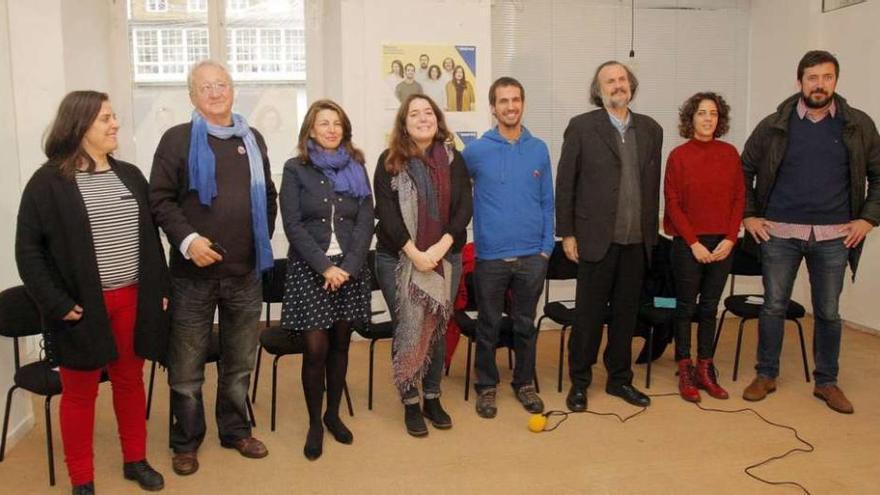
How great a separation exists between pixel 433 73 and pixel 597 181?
6.13ft

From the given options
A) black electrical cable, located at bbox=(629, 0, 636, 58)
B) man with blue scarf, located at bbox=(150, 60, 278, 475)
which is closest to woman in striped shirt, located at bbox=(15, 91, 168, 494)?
man with blue scarf, located at bbox=(150, 60, 278, 475)

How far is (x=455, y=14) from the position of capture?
490cm

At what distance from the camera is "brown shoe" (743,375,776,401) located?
367 centimetres

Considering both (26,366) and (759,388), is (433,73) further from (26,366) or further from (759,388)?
(26,366)

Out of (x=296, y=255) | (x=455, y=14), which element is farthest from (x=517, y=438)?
(x=455, y=14)

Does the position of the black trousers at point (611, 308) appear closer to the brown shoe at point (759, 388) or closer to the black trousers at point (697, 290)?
the black trousers at point (697, 290)

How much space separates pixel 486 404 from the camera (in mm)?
3514

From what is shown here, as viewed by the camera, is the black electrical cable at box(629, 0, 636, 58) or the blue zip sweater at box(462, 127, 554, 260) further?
the black electrical cable at box(629, 0, 636, 58)

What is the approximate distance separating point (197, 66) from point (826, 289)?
305cm

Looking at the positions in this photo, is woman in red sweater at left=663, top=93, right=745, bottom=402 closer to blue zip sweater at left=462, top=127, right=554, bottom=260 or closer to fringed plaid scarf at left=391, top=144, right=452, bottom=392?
blue zip sweater at left=462, top=127, right=554, bottom=260

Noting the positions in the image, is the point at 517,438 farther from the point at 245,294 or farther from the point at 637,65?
the point at 637,65

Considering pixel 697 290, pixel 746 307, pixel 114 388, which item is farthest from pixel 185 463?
pixel 746 307

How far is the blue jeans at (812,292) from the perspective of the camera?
138 inches

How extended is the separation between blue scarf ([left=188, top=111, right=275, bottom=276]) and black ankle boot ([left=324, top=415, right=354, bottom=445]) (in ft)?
2.51
